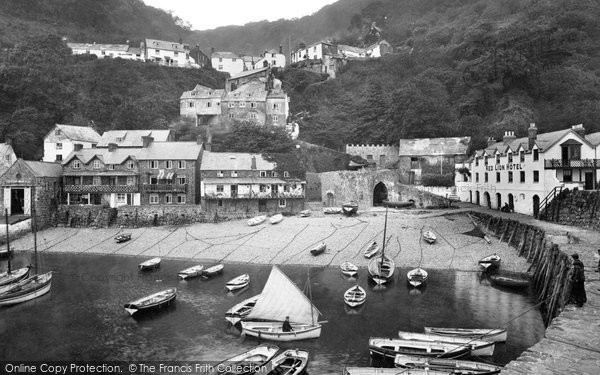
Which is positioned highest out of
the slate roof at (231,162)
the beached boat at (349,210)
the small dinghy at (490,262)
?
the slate roof at (231,162)

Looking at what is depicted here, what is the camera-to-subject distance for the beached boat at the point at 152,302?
30109 mm

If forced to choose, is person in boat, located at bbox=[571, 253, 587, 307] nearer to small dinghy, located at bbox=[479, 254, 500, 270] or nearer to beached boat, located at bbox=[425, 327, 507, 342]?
beached boat, located at bbox=[425, 327, 507, 342]

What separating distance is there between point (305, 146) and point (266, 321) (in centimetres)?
5400

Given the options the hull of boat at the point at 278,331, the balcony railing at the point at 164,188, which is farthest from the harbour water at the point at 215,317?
the balcony railing at the point at 164,188

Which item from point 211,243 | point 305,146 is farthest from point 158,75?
point 211,243

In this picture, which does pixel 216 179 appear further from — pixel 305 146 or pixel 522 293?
pixel 522 293

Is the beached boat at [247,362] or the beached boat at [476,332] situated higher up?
the beached boat at [476,332]

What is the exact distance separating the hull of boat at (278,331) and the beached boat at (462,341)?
17.0ft

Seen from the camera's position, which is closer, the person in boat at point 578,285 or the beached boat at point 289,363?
the beached boat at point 289,363

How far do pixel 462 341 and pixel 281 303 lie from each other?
10.4 metres

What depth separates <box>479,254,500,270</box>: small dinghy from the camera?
38162mm

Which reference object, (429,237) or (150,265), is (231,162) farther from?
(429,237)

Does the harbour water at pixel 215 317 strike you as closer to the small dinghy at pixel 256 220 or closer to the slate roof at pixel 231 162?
the small dinghy at pixel 256 220

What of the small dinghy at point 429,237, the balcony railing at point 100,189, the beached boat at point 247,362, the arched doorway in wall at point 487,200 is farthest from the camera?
the balcony railing at point 100,189
